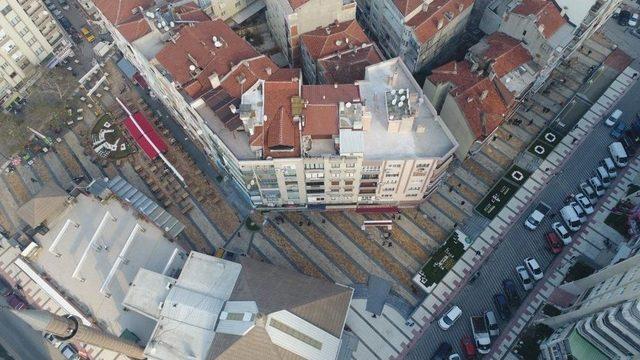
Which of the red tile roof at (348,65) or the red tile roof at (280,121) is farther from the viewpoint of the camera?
the red tile roof at (348,65)

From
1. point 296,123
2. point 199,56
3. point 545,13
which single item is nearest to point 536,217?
point 545,13

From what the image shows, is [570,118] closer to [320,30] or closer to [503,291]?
[503,291]

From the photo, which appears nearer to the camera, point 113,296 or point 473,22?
point 113,296

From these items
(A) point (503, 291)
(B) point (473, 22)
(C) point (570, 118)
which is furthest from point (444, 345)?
(B) point (473, 22)

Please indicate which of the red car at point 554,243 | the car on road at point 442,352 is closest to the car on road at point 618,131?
the red car at point 554,243

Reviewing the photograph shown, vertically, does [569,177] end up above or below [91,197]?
below

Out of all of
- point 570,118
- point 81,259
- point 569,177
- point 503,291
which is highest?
point 81,259

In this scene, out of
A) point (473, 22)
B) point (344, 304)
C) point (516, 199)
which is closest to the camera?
point (344, 304)

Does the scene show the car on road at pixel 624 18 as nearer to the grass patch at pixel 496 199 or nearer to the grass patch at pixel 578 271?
the grass patch at pixel 496 199
